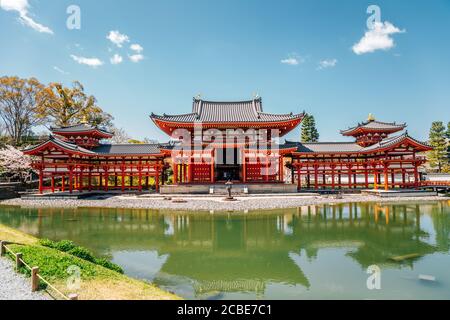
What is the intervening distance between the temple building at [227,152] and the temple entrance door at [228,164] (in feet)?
0.37

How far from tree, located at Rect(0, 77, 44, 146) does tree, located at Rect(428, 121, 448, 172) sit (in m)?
66.4

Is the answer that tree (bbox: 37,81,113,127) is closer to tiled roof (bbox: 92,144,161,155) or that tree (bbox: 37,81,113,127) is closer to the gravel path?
tiled roof (bbox: 92,144,161,155)

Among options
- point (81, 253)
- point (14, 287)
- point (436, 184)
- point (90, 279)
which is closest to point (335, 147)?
point (436, 184)

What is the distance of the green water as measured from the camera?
6574 millimetres

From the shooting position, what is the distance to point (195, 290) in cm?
648

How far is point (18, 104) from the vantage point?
3684cm

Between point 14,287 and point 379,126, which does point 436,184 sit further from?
point 14,287

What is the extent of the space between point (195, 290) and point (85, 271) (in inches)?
115

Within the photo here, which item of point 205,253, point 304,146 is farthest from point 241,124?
point 205,253

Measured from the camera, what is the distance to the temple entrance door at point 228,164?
92.2 feet

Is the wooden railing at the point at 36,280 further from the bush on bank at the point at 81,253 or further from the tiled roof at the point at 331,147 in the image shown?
the tiled roof at the point at 331,147

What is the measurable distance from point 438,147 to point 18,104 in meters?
70.5

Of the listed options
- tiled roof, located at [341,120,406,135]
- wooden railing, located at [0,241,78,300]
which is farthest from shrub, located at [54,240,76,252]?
tiled roof, located at [341,120,406,135]
